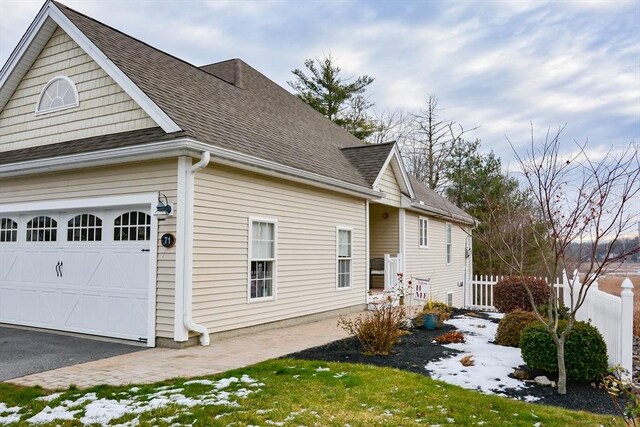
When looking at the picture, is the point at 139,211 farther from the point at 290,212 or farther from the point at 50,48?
the point at 50,48

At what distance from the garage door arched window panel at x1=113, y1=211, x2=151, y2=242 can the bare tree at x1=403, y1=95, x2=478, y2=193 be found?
24056mm

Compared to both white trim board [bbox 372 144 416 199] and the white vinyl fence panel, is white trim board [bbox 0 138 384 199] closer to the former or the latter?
white trim board [bbox 372 144 416 199]

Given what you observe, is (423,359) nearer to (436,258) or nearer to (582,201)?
(582,201)

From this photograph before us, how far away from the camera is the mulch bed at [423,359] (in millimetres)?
5320

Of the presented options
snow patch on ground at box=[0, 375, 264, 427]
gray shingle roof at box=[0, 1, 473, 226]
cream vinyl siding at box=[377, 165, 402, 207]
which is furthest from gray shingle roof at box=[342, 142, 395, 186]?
snow patch on ground at box=[0, 375, 264, 427]

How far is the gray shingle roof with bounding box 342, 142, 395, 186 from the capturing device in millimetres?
13414

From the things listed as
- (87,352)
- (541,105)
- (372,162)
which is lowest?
(87,352)

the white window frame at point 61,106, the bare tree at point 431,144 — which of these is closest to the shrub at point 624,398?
the white window frame at point 61,106

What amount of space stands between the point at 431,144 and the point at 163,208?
83.7 feet

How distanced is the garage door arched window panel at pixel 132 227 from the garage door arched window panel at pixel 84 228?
0.43 m

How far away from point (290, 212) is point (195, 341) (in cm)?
343

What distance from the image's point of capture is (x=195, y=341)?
310 inches

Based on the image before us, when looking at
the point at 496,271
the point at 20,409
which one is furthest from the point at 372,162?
the point at 496,271

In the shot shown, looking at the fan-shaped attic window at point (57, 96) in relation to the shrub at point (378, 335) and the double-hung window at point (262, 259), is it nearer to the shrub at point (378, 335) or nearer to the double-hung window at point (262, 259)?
the double-hung window at point (262, 259)
